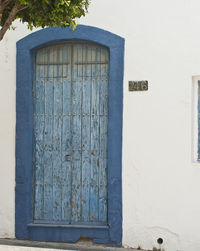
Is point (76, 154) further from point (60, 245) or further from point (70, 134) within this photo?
point (60, 245)

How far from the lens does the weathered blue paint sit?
22.0 ft

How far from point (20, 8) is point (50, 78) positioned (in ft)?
7.28

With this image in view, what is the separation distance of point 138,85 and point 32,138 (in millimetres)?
1788

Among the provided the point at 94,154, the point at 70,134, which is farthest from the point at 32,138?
the point at 94,154

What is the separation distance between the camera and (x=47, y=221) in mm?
7023

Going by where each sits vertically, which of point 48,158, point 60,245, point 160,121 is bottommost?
point 60,245

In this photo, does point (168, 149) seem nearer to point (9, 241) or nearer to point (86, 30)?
point (86, 30)

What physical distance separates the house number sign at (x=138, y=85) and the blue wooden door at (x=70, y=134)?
16.8 inches

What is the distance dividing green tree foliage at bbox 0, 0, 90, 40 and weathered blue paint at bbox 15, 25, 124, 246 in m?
1.69

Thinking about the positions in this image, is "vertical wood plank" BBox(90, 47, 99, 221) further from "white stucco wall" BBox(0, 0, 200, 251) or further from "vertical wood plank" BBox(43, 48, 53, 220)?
"vertical wood plank" BBox(43, 48, 53, 220)

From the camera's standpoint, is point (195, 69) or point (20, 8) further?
point (195, 69)

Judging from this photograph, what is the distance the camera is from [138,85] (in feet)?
21.8

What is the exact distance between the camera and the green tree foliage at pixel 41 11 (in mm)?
4742

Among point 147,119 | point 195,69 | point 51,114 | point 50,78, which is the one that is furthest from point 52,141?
point 195,69
